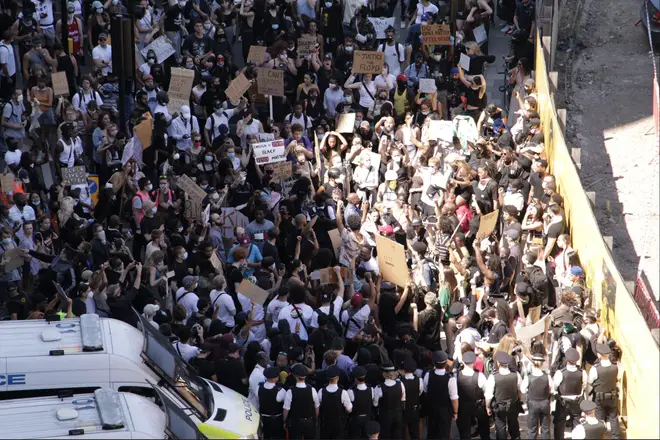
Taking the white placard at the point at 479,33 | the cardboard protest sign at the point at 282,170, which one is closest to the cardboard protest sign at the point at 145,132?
the cardboard protest sign at the point at 282,170

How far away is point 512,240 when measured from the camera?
18500 mm

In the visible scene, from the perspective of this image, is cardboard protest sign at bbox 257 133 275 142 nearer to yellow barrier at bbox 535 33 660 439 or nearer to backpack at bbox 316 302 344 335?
yellow barrier at bbox 535 33 660 439

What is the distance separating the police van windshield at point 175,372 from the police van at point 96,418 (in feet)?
2.67

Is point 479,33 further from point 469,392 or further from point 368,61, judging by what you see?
point 469,392

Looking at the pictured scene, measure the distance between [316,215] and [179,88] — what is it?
12.8 ft

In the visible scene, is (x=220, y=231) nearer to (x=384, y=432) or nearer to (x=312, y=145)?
(x=312, y=145)

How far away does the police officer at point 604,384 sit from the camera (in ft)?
50.4

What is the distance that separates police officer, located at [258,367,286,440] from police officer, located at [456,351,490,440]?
6.99ft

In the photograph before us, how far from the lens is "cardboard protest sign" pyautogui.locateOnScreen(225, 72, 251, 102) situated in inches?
875

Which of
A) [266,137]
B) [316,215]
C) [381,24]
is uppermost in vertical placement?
[381,24]

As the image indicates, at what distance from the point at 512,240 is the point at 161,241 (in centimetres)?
500

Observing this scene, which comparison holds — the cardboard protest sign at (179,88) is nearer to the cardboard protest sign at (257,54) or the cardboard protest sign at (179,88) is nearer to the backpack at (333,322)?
the cardboard protest sign at (257,54)

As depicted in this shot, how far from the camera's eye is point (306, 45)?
953 inches

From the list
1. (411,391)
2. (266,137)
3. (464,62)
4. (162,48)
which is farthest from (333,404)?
(162,48)
